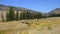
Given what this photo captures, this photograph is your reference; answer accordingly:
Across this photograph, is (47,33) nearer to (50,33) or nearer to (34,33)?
(50,33)

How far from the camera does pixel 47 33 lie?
22266mm

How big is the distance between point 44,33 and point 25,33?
264 cm

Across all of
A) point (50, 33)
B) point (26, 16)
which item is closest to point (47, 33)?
point (50, 33)

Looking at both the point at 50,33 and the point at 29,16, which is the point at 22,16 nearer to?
the point at 29,16

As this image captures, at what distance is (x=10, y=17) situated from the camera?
7006 centimetres

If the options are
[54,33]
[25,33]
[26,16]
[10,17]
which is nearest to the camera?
[54,33]

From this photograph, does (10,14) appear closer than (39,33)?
No

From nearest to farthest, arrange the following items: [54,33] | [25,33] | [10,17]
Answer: [54,33] < [25,33] < [10,17]

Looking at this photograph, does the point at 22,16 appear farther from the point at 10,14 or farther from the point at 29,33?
the point at 29,33

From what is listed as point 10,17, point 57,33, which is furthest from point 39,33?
point 10,17

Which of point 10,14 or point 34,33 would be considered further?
point 10,14

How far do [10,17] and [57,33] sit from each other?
1947 inches

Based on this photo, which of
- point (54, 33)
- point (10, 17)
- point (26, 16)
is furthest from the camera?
point (26, 16)

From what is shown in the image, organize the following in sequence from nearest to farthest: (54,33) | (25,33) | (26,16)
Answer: (54,33), (25,33), (26,16)
